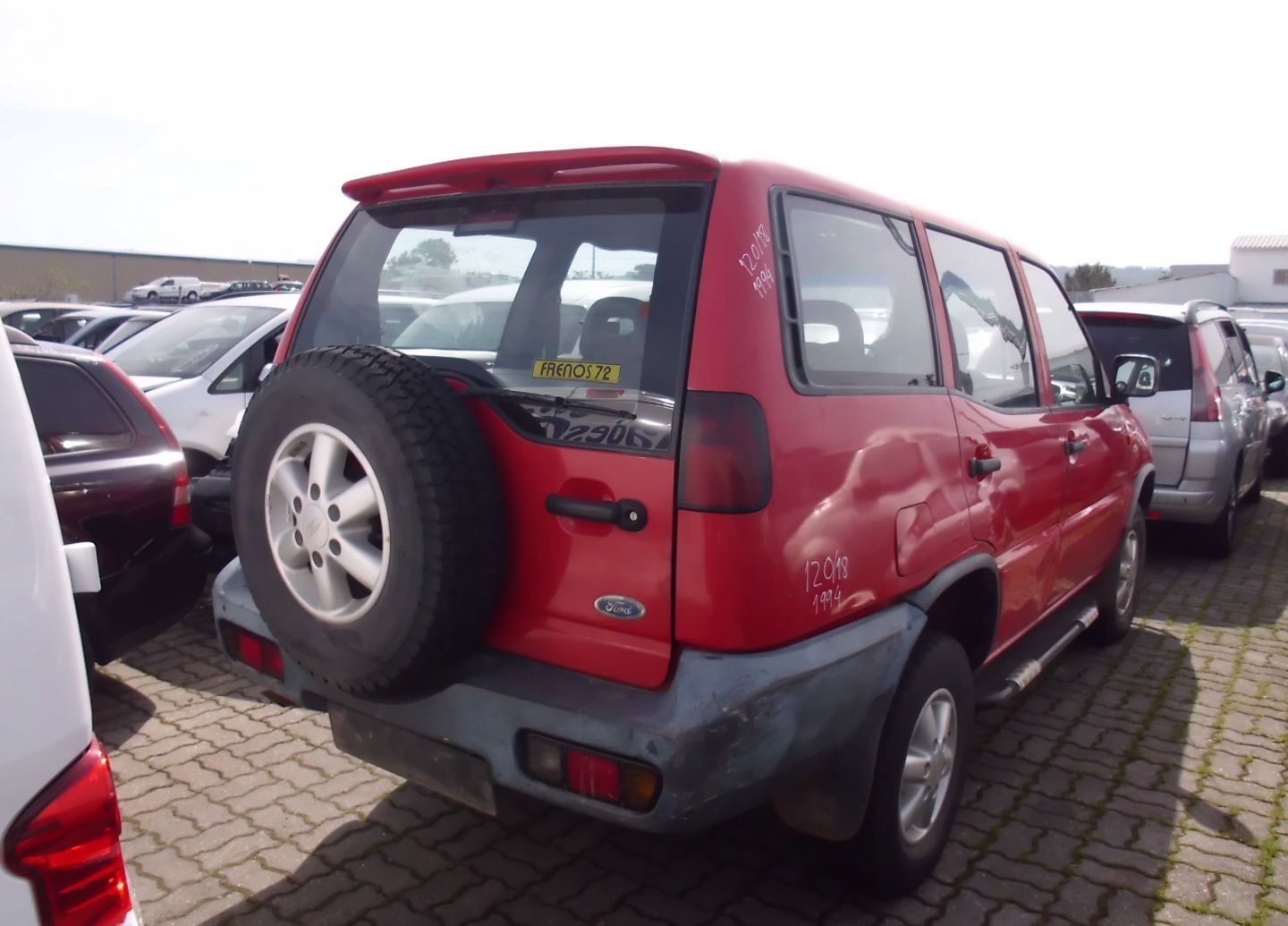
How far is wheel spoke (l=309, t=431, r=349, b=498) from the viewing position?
2.37 m

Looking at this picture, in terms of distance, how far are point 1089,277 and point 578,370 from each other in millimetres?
75452

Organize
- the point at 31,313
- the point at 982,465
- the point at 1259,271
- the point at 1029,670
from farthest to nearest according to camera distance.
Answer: the point at 1259,271 < the point at 31,313 < the point at 1029,670 < the point at 982,465

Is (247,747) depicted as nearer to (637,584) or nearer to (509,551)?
(509,551)

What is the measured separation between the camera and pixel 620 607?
91.4 inches

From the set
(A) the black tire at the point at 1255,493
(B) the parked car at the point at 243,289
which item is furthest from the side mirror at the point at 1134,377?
(B) the parked car at the point at 243,289

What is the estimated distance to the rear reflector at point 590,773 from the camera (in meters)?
2.18

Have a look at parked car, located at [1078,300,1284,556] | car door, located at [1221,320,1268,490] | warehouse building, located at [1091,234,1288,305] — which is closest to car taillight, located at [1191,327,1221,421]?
parked car, located at [1078,300,1284,556]

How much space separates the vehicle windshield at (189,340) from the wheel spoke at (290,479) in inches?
200

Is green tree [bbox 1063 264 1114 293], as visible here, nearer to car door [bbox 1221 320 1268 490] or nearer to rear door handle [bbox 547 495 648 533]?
car door [bbox 1221 320 1268 490]

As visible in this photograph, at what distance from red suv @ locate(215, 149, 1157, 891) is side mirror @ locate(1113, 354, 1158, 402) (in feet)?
6.95

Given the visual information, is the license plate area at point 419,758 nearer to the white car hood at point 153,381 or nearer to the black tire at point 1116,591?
the black tire at point 1116,591

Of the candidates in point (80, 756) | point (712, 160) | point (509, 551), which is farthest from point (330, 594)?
point (712, 160)

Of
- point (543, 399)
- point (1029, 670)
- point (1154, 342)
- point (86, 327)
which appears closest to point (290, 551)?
point (543, 399)

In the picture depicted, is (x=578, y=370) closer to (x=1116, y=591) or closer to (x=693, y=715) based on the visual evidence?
(x=693, y=715)
